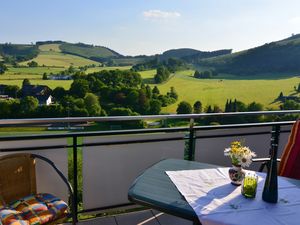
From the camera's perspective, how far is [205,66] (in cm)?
1455

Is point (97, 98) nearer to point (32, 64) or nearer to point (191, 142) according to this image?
point (191, 142)

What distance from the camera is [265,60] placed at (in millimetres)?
16625

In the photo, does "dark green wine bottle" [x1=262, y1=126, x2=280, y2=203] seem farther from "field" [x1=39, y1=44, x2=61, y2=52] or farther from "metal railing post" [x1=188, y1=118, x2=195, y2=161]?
"field" [x1=39, y1=44, x2=61, y2=52]

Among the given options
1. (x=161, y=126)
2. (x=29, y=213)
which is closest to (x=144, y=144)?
(x=161, y=126)

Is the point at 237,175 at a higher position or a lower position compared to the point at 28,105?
lower

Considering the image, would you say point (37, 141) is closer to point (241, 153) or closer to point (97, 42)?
point (241, 153)

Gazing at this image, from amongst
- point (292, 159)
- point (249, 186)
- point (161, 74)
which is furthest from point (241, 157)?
point (161, 74)

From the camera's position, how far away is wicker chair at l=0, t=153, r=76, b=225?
6.72 ft

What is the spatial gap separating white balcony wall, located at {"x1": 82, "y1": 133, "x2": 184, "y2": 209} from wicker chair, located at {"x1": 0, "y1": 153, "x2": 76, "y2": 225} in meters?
0.53

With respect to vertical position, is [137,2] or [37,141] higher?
[137,2]

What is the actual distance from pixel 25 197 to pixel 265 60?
16725mm

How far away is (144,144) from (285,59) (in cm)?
1560

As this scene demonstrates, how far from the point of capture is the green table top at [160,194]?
149cm

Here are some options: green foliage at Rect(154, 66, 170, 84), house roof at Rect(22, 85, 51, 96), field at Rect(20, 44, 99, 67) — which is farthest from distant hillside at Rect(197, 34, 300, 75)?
house roof at Rect(22, 85, 51, 96)
